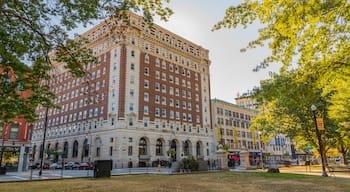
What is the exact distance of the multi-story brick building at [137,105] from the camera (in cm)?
4949

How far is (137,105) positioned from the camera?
169ft

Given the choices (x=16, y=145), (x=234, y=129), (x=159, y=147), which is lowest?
(x=159, y=147)

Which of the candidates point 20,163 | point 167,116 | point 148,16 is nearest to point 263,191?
point 148,16

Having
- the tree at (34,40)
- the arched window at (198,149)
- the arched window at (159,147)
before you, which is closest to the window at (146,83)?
the arched window at (159,147)

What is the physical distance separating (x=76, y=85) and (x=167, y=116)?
86.6 feet

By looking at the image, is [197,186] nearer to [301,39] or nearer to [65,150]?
[301,39]

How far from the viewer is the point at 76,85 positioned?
62.5 m

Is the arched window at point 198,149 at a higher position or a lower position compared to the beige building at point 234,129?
lower

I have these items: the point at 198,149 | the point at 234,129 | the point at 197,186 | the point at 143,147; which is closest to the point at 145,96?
the point at 143,147

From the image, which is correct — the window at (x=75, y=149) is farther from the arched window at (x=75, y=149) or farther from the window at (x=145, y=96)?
the window at (x=145, y=96)

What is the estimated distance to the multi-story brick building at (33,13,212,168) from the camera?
1948 inches

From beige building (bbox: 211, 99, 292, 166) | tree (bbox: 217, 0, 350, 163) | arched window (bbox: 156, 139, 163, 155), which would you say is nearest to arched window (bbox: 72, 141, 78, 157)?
arched window (bbox: 156, 139, 163, 155)

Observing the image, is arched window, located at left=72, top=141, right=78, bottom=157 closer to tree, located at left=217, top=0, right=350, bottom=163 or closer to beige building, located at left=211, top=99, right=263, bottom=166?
beige building, located at left=211, top=99, right=263, bottom=166

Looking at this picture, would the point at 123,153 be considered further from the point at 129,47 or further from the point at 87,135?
the point at 129,47
